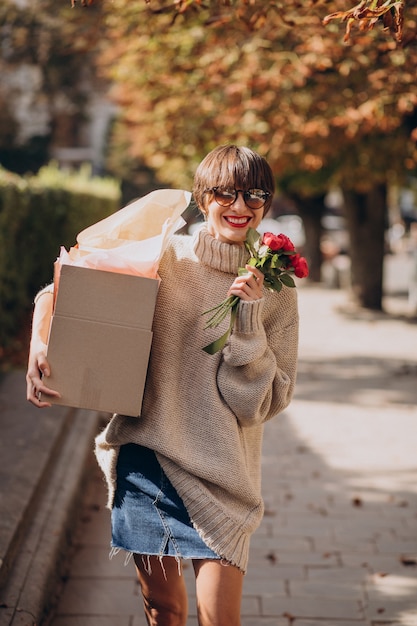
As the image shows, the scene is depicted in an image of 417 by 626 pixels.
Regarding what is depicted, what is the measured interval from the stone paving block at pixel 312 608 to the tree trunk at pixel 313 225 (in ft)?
60.3

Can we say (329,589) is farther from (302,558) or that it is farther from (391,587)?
(302,558)

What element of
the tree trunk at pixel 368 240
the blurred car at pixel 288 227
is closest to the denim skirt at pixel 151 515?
the tree trunk at pixel 368 240

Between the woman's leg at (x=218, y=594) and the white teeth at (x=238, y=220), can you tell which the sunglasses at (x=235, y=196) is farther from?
the woman's leg at (x=218, y=594)

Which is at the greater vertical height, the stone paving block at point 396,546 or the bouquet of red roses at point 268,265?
the bouquet of red roses at point 268,265

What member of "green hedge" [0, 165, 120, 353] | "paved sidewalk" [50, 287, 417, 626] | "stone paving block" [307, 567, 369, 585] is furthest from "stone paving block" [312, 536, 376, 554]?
"green hedge" [0, 165, 120, 353]

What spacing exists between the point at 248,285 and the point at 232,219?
0.26 m

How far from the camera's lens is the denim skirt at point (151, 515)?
2869mm

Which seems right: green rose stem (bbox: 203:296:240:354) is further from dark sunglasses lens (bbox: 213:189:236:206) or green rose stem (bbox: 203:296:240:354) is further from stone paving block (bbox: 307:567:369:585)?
stone paving block (bbox: 307:567:369:585)

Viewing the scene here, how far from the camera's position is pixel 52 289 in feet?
9.71

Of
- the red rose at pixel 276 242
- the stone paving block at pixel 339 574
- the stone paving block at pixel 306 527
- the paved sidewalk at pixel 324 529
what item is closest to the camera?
the red rose at pixel 276 242

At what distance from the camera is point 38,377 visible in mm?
2795

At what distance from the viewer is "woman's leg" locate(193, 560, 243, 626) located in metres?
2.79

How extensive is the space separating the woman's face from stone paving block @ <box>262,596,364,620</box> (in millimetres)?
2233

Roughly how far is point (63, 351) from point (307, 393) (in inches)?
282
